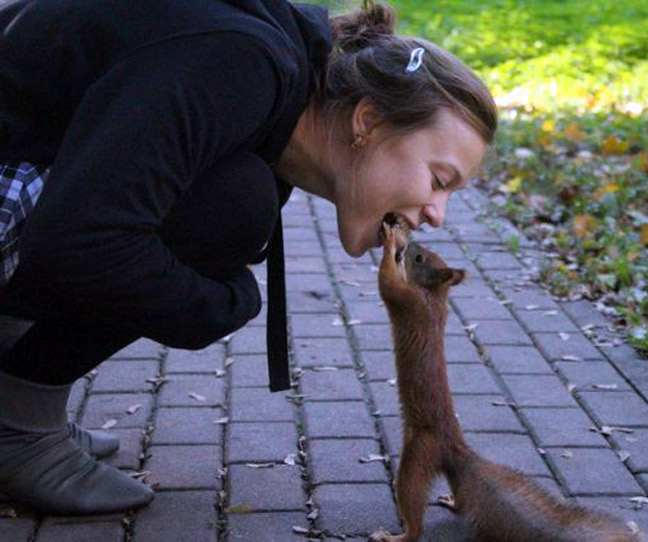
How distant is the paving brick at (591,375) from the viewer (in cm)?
390

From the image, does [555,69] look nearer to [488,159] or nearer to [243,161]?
[488,159]

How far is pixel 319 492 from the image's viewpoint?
3.12 metres

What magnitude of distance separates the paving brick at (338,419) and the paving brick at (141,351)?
68 centimetres

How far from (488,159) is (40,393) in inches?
49.7

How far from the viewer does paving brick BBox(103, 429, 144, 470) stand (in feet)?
10.8

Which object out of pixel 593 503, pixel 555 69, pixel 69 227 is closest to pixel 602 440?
pixel 593 503

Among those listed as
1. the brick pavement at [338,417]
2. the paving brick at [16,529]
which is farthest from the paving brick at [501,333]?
the paving brick at [16,529]

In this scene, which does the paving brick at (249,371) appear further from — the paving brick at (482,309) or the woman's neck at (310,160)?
the woman's neck at (310,160)

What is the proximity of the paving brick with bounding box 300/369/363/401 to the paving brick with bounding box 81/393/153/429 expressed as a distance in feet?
1.63

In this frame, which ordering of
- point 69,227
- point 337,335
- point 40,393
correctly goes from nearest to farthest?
point 69,227, point 40,393, point 337,335

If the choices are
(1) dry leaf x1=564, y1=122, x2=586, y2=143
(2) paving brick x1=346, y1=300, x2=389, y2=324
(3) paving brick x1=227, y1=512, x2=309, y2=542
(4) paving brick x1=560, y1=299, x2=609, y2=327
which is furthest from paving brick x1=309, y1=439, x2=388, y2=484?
(1) dry leaf x1=564, y1=122, x2=586, y2=143

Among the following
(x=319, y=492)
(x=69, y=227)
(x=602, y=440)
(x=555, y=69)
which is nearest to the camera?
(x=69, y=227)

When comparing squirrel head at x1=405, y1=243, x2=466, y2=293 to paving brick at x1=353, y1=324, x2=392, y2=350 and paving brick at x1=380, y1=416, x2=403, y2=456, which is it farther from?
paving brick at x1=353, y1=324, x2=392, y2=350

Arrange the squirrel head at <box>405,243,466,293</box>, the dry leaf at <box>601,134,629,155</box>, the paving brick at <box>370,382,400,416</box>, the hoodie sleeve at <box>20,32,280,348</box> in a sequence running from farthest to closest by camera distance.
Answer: the dry leaf at <box>601,134,629,155</box>
the paving brick at <box>370,382,400,416</box>
the squirrel head at <box>405,243,466,293</box>
the hoodie sleeve at <box>20,32,280,348</box>
